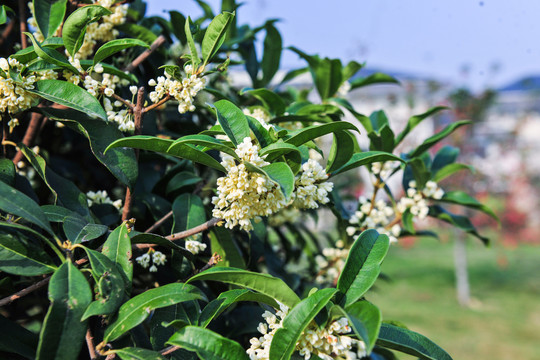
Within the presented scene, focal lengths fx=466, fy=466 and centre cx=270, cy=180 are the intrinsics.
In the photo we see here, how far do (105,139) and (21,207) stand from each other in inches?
11.0

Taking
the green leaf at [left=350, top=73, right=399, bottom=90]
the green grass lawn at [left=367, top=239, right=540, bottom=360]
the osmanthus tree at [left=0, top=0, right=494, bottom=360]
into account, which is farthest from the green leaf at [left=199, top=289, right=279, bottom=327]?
the green grass lawn at [left=367, top=239, right=540, bottom=360]

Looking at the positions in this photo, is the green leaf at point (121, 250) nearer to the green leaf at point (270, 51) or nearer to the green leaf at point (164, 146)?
the green leaf at point (164, 146)

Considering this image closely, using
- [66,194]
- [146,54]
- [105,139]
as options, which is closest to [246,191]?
[105,139]

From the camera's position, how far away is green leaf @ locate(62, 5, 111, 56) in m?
1.01

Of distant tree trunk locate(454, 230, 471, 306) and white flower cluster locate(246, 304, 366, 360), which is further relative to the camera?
distant tree trunk locate(454, 230, 471, 306)

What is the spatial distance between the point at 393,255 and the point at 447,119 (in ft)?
12.0

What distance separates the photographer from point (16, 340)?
32.7 inches

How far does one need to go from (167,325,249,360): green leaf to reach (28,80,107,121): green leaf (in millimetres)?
453

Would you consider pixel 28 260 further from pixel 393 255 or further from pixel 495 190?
pixel 393 255

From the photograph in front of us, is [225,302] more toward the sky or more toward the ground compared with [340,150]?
more toward the ground

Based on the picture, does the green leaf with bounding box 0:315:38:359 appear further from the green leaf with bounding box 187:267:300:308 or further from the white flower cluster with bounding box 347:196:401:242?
the white flower cluster with bounding box 347:196:401:242

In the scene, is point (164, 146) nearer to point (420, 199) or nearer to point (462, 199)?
point (420, 199)

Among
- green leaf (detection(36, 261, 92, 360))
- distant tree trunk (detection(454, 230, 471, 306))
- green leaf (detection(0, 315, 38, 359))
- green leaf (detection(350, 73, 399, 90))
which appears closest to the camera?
green leaf (detection(36, 261, 92, 360))

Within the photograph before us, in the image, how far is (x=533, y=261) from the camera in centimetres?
1141
